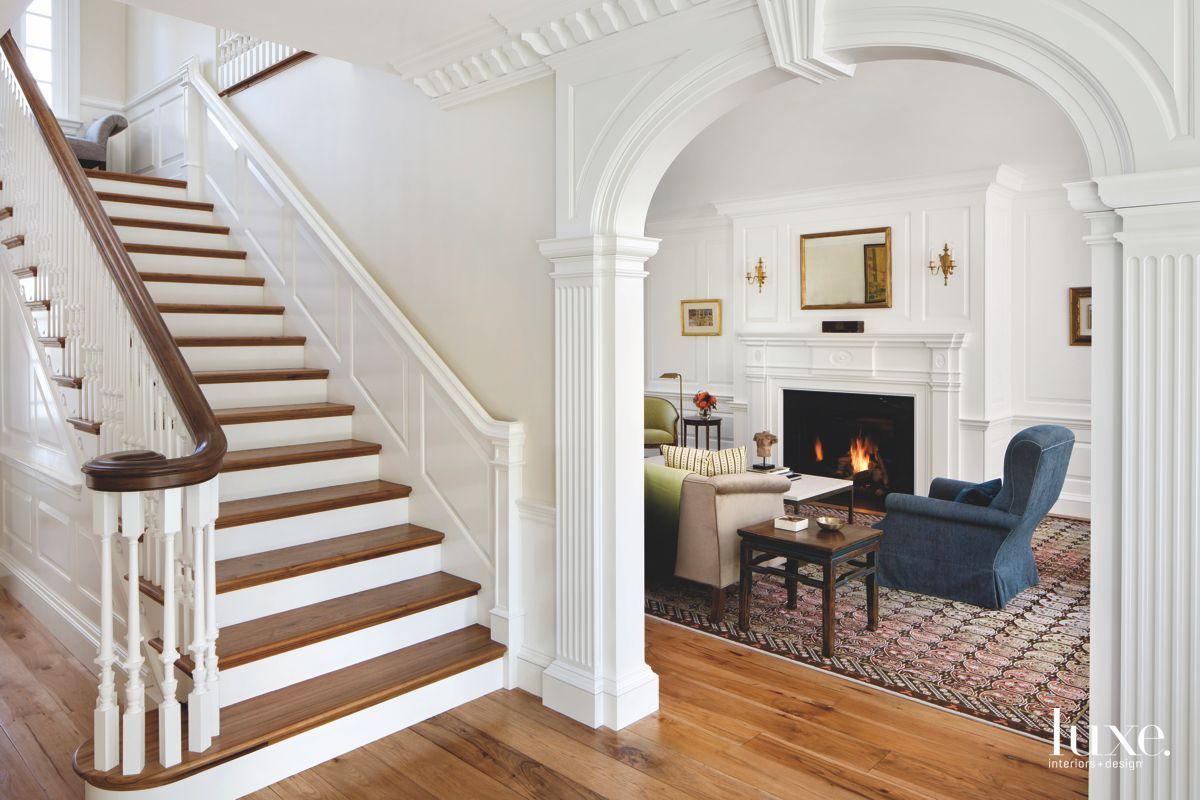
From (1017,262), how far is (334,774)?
6.22 metres

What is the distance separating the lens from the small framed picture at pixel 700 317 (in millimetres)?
8383

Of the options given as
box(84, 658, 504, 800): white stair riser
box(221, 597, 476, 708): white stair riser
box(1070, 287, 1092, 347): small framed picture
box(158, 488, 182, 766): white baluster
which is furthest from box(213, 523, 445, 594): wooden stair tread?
box(1070, 287, 1092, 347): small framed picture

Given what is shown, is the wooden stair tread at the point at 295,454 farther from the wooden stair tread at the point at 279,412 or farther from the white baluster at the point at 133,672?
the white baluster at the point at 133,672

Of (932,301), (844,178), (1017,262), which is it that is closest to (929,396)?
(932,301)

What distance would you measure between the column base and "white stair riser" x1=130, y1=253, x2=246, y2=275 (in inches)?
138

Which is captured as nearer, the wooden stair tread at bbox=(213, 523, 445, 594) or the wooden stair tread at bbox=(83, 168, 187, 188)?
the wooden stair tread at bbox=(213, 523, 445, 594)

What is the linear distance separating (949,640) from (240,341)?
13.3 ft

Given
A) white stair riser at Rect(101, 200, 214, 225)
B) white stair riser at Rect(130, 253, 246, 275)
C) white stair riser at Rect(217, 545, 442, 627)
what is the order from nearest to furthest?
white stair riser at Rect(217, 545, 442, 627), white stair riser at Rect(130, 253, 246, 275), white stair riser at Rect(101, 200, 214, 225)

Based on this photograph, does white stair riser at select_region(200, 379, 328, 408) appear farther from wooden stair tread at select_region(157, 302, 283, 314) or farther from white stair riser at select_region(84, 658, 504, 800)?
white stair riser at select_region(84, 658, 504, 800)

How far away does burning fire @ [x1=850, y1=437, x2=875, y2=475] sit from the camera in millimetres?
7391

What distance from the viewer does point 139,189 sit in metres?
5.81

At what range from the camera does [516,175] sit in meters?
3.43

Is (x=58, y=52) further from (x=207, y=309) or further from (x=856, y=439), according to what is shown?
(x=856, y=439)

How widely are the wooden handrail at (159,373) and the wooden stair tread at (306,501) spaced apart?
75cm
